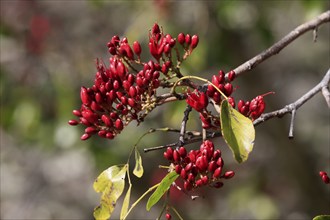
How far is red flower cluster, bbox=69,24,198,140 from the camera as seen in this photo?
1962 millimetres

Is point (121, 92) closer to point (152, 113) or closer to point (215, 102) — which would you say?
point (215, 102)

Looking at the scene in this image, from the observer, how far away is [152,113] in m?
5.69

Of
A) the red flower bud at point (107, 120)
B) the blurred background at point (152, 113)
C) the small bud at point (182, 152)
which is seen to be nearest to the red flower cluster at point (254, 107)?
the small bud at point (182, 152)

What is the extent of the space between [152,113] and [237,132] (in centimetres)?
393

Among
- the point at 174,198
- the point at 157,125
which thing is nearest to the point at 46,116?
the point at 157,125

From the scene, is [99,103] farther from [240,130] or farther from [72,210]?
[72,210]

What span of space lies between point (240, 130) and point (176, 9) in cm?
270

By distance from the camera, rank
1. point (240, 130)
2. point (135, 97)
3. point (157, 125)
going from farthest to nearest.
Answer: point (157, 125)
point (135, 97)
point (240, 130)

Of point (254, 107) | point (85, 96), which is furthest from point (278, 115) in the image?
point (85, 96)

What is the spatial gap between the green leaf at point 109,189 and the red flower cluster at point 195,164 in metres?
0.21

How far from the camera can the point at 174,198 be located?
231 inches

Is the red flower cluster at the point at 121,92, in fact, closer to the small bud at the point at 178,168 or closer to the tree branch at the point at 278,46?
the small bud at the point at 178,168

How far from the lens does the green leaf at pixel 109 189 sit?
6.58 feet

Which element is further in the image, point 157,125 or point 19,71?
point 157,125
